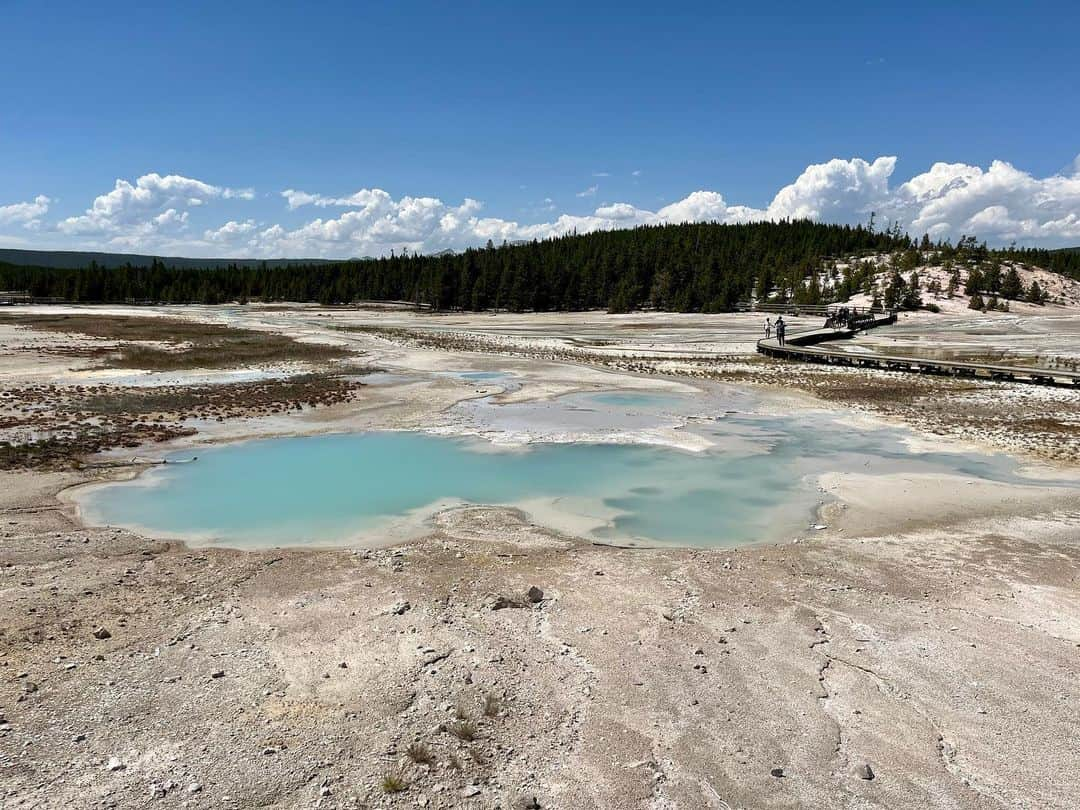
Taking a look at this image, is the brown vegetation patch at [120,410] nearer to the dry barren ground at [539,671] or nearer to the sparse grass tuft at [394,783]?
the dry barren ground at [539,671]

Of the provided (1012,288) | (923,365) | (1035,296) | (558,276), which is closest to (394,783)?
(923,365)

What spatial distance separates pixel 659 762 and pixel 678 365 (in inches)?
1457

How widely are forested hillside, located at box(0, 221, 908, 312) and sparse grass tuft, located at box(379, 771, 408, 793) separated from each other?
9777cm

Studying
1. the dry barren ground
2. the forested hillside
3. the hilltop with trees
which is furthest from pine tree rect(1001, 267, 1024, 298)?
the dry barren ground

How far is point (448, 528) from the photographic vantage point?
41.3 feet

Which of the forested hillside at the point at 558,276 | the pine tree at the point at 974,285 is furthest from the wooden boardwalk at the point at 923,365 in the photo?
the pine tree at the point at 974,285

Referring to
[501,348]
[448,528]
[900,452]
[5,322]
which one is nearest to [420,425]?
[448,528]

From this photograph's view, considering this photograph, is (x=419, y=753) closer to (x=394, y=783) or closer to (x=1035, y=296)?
(x=394, y=783)

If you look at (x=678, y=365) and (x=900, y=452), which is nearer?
(x=900, y=452)

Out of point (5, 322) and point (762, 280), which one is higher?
point (762, 280)

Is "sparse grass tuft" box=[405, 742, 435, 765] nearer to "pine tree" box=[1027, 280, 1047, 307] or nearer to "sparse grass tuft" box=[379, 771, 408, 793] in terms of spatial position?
"sparse grass tuft" box=[379, 771, 408, 793]

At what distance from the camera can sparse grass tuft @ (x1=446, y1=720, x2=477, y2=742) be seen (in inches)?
249

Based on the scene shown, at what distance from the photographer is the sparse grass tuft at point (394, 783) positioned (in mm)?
5617

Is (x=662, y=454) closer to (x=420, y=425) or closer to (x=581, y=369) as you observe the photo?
(x=420, y=425)
